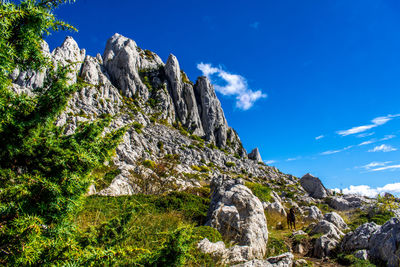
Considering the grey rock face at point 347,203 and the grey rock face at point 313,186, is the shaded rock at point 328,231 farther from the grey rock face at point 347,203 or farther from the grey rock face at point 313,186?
the grey rock face at point 313,186

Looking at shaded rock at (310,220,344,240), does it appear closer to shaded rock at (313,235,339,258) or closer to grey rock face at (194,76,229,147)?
shaded rock at (313,235,339,258)

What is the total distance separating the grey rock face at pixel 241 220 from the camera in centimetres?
685

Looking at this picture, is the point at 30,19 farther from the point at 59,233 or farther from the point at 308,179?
the point at 308,179

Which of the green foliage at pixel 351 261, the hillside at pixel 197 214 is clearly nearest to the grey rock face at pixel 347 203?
the hillside at pixel 197 214

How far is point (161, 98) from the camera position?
6475 cm

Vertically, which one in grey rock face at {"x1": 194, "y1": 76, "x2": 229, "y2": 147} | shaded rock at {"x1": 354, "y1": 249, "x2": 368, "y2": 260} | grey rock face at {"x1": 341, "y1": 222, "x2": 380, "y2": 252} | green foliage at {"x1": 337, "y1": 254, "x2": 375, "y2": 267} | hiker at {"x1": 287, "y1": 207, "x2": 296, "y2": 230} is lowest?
green foliage at {"x1": 337, "y1": 254, "x2": 375, "y2": 267}

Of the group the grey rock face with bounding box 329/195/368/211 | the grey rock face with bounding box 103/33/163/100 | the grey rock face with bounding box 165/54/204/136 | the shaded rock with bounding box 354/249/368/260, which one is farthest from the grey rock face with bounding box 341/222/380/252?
the grey rock face with bounding box 103/33/163/100

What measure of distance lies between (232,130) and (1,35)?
76327 mm

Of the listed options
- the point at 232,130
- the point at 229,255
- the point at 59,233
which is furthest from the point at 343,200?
the point at 232,130

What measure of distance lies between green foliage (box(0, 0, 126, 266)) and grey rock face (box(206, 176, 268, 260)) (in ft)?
17.5

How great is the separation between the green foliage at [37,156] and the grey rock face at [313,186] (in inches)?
1675

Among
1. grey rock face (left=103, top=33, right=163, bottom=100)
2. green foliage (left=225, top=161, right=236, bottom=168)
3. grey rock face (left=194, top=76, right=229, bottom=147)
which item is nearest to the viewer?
green foliage (left=225, top=161, right=236, bottom=168)

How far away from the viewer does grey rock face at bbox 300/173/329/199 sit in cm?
3753

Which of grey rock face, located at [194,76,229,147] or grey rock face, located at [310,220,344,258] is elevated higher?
grey rock face, located at [194,76,229,147]
